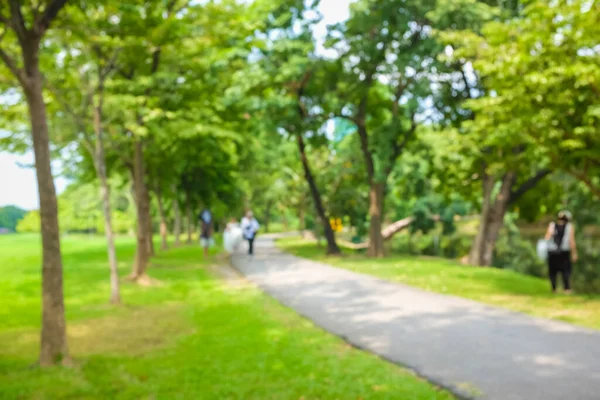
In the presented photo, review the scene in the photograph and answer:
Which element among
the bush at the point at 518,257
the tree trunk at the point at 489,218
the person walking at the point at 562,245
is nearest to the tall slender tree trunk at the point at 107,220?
the person walking at the point at 562,245

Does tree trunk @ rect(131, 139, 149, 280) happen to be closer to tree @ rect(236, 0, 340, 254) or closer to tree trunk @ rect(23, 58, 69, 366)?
tree @ rect(236, 0, 340, 254)

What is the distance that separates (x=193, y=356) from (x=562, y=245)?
25.0 feet

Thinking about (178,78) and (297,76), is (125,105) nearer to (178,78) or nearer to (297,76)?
(178,78)

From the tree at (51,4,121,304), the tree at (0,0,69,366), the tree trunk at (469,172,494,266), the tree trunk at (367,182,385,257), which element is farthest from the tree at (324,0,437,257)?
the tree at (0,0,69,366)

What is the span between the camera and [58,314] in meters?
6.43

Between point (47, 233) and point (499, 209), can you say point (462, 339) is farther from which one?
point (499, 209)

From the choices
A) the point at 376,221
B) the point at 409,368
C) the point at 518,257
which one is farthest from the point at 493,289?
the point at 518,257

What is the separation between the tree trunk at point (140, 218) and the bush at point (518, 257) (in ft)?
66.2

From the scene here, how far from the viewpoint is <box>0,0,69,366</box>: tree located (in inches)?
247

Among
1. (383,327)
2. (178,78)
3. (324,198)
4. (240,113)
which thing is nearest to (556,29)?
(383,327)

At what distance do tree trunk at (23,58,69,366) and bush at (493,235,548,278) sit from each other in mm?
26513

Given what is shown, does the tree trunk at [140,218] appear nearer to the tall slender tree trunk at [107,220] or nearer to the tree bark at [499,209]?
the tall slender tree trunk at [107,220]

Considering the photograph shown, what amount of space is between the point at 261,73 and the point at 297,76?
46.8 inches

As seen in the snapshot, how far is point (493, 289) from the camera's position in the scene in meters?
11.7
